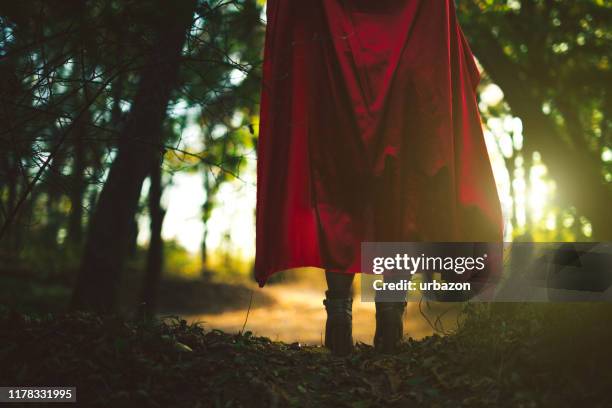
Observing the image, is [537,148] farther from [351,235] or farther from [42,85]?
[42,85]

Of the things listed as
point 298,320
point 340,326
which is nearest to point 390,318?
point 340,326

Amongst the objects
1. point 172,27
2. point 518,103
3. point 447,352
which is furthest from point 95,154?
point 518,103

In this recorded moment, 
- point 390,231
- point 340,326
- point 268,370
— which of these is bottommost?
point 268,370

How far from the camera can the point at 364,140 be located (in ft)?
10.5

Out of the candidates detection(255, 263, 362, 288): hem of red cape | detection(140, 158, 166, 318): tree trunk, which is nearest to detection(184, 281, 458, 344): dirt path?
detection(140, 158, 166, 318): tree trunk

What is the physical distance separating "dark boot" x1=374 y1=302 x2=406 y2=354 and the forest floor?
0.13 meters

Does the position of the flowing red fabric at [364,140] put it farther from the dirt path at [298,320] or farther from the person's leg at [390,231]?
the dirt path at [298,320]

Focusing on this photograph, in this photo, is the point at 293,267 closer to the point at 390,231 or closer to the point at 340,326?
the point at 340,326

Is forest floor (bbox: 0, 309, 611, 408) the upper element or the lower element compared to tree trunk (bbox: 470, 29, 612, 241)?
lower

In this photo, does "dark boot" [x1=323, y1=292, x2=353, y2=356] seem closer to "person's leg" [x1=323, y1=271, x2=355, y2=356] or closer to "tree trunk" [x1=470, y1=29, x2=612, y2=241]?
"person's leg" [x1=323, y1=271, x2=355, y2=356]

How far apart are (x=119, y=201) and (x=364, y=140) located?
2.82 m

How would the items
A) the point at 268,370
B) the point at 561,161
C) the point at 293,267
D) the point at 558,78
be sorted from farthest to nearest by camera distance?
the point at 558,78 < the point at 561,161 < the point at 293,267 < the point at 268,370

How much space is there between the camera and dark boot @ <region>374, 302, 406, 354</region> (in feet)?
10.5

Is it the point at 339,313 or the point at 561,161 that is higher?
the point at 561,161
